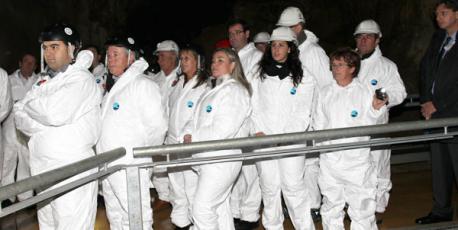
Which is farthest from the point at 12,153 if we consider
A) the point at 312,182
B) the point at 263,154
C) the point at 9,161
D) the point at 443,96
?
the point at 443,96

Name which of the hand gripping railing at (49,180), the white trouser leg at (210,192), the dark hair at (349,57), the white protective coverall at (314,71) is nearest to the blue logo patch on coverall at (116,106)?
the white trouser leg at (210,192)

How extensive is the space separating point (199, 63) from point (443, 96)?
7.99 feet

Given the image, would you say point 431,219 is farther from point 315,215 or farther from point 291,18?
point 291,18

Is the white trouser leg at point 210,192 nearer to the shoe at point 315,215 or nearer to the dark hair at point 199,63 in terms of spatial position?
the dark hair at point 199,63

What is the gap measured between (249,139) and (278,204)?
64.0 inches

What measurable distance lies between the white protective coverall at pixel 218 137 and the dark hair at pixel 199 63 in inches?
34.2

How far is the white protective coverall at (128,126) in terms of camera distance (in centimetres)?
457

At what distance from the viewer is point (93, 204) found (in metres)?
4.13

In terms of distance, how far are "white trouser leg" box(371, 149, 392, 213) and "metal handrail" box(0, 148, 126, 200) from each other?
319 centimetres

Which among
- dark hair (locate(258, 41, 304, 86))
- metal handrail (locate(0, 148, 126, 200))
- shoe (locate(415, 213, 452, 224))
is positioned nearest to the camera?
metal handrail (locate(0, 148, 126, 200))

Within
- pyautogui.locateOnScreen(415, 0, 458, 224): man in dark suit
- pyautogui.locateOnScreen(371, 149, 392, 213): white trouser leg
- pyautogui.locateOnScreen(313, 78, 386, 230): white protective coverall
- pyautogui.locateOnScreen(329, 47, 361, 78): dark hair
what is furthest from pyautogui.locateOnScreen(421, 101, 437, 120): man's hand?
pyautogui.locateOnScreen(329, 47, 361, 78): dark hair

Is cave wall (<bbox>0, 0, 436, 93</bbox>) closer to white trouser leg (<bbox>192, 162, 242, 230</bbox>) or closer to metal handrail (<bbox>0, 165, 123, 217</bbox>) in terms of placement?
white trouser leg (<bbox>192, 162, 242, 230</bbox>)

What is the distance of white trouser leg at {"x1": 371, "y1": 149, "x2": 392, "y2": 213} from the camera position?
574 cm

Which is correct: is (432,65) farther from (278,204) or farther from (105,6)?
(105,6)
